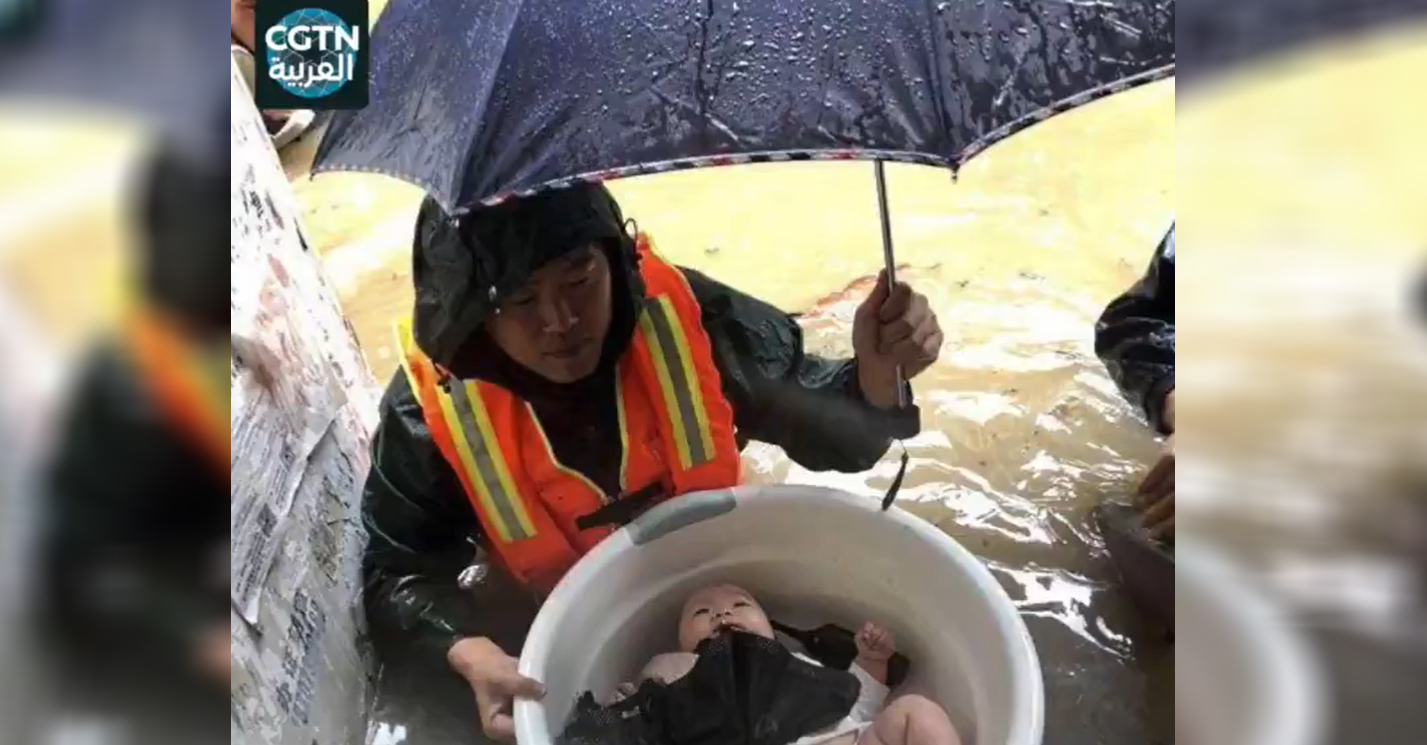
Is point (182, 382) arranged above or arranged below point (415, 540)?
above

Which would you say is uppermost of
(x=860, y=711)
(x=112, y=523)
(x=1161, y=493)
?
(x=112, y=523)

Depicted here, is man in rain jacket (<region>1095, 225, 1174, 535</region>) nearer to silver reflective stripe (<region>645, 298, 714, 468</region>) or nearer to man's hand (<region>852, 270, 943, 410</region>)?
man's hand (<region>852, 270, 943, 410</region>)

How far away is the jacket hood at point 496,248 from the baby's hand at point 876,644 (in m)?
0.24

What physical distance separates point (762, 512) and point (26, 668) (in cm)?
39

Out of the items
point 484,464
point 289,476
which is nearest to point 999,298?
point 484,464

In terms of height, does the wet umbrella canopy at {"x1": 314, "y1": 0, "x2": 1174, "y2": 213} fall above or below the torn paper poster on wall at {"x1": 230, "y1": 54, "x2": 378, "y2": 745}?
above

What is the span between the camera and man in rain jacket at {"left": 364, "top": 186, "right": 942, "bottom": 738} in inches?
27.3

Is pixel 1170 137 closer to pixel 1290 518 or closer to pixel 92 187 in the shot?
pixel 1290 518

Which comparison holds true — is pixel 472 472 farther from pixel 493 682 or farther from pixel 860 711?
pixel 860 711

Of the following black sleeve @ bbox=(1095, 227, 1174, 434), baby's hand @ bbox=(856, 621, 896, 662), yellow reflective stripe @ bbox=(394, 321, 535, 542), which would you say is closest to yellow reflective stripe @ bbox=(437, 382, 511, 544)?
yellow reflective stripe @ bbox=(394, 321, 535, 542)

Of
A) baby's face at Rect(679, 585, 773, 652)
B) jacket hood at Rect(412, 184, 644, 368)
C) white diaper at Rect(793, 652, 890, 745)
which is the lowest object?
white diaper at Rect(793, 652, 890, 745)

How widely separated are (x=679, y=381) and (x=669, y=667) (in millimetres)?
167

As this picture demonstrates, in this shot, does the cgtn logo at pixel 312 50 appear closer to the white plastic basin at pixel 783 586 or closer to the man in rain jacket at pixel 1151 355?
the white plastic basin at pixel 783 586

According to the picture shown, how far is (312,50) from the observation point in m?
0.63
